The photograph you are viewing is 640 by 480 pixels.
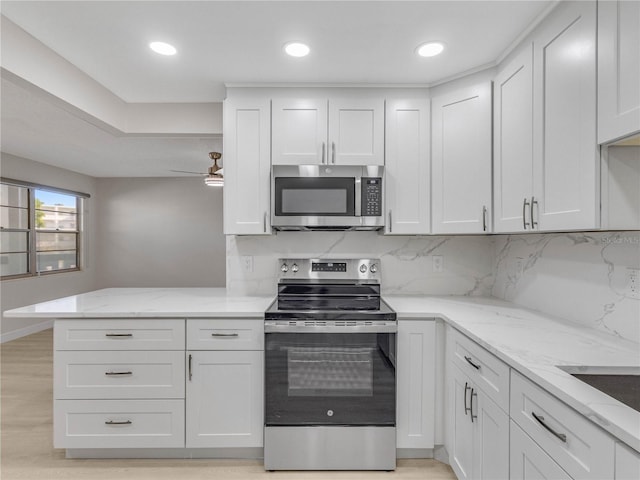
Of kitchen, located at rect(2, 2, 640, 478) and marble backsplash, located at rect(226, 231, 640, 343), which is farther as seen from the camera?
marble backsplash, located at rect(226, 231, 640, 343)

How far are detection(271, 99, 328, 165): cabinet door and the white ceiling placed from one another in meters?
0.16

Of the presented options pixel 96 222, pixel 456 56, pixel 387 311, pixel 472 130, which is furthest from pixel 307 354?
pixel 96 222

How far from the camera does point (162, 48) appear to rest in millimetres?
1874

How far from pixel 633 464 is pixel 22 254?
20.9ft

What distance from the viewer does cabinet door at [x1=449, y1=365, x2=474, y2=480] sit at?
1.62m

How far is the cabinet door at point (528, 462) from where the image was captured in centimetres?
101

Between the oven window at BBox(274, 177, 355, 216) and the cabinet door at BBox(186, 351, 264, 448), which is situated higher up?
the oven window at BBox(274, 177, 355, 216)

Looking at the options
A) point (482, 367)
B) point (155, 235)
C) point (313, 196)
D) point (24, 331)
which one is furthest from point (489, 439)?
point (155, 235)

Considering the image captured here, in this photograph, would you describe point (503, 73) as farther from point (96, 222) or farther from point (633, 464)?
point (96, 222)

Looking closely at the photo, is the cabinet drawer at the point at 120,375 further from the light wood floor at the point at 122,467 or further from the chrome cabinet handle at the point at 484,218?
the chrome cabinet handle at the point at 484,218

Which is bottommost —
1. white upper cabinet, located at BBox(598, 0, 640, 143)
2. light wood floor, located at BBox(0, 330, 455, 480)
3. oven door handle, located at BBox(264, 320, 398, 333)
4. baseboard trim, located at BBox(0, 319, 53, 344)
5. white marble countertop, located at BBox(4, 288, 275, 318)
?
light wood floor, located at BBox(0, 330, 455, 480)

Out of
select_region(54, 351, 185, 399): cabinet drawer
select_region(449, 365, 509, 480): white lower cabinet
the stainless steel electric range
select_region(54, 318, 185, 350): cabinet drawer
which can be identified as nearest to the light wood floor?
the stainless steel electric range

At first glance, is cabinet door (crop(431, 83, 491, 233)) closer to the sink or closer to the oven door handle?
the oven door handle

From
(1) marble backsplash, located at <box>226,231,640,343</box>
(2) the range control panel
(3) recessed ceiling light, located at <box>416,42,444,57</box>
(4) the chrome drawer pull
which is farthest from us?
(2) the range control panel
